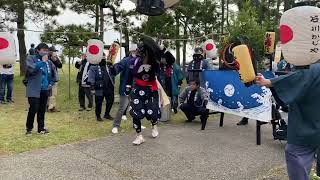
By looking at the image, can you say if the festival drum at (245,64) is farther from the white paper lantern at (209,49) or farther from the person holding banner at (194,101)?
the white paper lantern at (209,49)

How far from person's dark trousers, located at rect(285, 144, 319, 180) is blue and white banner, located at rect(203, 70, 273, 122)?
3.28 metres

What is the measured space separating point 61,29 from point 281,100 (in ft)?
46.5

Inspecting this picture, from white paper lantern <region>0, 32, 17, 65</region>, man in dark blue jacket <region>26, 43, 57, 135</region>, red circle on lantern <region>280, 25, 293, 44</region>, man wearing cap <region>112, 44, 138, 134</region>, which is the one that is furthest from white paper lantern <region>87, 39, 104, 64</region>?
red circle on lantern <region>280, 25, 293, 44</region>

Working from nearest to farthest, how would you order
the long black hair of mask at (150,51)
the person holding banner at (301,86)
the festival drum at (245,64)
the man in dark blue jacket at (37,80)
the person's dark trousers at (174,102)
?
the person holding banner at (301,86), the festival drum at (245,64), the long black hair of mask at (150,51), the man in dark blue jacket at (37,80), the person's dark trousers at (174,102)

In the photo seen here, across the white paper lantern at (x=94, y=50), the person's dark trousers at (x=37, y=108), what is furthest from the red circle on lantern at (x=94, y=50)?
the person's dark trousers at (x=37, y=108)

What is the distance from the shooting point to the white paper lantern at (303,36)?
390 centimetres

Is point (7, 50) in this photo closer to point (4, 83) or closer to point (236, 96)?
point (236, 96)

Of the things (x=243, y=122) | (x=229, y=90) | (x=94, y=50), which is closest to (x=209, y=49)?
(x=243, y=122)

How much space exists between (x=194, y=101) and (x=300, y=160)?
5.30 metres

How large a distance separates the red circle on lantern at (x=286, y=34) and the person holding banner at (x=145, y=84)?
3.12m

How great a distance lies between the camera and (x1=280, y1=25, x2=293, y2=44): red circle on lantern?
13.1 ft

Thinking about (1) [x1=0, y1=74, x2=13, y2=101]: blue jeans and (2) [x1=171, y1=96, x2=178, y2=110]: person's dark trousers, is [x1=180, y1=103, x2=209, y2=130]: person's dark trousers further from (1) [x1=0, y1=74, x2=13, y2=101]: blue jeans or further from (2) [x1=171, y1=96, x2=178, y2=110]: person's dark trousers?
(1) [x1=0, y1=74, x2=13, y2=101]: blue jeans

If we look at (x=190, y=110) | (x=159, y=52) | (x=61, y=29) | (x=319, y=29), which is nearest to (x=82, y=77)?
(x=190, y=110)

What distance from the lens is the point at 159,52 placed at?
7.03 metres
